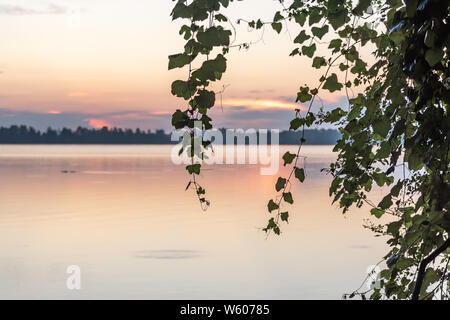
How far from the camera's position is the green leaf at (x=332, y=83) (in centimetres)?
319

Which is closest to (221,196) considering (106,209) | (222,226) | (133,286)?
(106,209)

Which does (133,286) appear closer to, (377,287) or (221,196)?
(377,287)

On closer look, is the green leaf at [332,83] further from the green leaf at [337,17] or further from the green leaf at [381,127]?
the green leaf at [381,127]

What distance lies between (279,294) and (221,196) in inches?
840

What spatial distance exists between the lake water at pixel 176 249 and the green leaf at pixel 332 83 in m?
8.43

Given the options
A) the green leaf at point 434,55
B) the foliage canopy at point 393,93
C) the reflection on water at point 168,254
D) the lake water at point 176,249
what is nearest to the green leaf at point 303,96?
the foliage canopy at point 393,93

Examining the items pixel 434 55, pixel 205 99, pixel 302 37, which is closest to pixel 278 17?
pixel 302 37

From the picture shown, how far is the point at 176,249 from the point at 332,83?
18.2 meters

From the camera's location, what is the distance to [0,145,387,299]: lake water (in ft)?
54.3

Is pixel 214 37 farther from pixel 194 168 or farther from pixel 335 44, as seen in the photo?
pixel 335 44

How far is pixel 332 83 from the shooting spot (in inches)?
126

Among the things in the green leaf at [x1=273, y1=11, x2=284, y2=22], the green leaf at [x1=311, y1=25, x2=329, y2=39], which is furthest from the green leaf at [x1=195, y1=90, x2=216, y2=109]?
the green leaf at [x1=273, y1=11, x2=284, y2=22]
